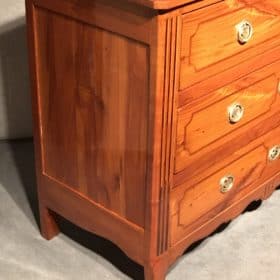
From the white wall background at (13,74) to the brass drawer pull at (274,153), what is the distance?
3.05ft

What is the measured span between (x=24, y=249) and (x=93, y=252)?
0.20 m

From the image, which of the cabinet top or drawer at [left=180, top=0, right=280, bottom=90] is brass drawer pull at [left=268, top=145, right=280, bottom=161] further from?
the cabinet top

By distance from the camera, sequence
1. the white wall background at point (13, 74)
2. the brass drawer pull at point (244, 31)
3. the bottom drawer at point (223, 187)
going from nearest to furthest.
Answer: the brass drawer pull at point (244, 31), the bottom drawer at point (223, 187), the white wall background at point (13, 74)

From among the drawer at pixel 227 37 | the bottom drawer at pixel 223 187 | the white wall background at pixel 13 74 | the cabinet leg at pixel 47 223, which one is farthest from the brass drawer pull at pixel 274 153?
the white wall background at pixel 13 74

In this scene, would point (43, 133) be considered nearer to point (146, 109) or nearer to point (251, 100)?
point (146, 109)

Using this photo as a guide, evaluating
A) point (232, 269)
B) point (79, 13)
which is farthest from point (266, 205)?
point (79, 13)

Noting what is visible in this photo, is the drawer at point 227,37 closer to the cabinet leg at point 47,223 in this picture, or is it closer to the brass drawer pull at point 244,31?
the brass drawer pull at point 244,31

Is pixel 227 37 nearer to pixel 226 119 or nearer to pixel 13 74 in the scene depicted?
pixel 226 119

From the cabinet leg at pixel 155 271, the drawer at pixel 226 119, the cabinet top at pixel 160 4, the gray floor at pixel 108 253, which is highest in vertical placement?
the cabinet top at pixel 160 4

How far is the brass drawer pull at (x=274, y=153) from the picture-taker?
180cm

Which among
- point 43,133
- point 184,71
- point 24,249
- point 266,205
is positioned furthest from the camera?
point 266,205

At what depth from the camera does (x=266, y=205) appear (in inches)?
77.7

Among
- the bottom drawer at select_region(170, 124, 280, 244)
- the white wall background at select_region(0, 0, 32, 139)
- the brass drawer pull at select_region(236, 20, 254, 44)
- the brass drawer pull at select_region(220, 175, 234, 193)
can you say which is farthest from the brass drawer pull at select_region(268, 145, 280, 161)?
the white wall background at select_region(0, 0, 32, 139)

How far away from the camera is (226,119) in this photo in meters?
1.54
